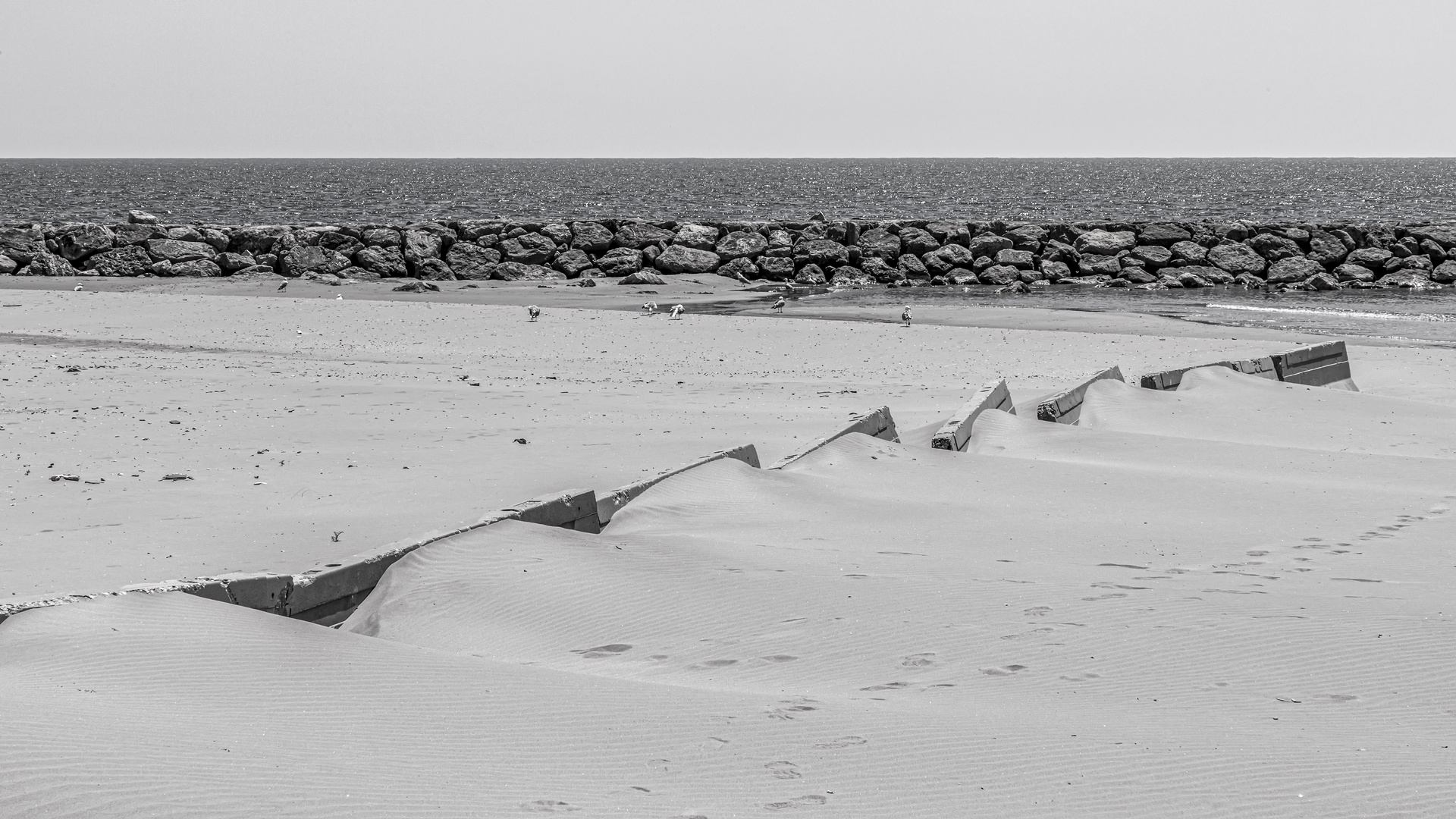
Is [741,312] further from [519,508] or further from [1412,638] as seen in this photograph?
[1412,638]

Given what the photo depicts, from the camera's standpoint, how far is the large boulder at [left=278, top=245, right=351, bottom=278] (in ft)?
84.0

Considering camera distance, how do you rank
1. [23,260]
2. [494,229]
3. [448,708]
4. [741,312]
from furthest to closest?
[494,229], [23,260], [741,312], [448,708]

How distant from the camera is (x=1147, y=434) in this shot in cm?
885

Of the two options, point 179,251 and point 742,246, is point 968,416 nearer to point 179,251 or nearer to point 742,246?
point 742,246

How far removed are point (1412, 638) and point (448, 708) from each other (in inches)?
119

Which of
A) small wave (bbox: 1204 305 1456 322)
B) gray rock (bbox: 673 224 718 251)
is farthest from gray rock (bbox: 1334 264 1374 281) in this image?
gray rock (bbox: 673 224 718 251)

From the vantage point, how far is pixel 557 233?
28422 millimetres

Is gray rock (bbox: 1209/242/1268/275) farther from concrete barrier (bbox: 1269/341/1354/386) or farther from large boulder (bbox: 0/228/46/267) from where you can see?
large boulder (bbox: 0/228/46/267)

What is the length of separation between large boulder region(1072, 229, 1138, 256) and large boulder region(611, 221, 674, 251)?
28.3 ft

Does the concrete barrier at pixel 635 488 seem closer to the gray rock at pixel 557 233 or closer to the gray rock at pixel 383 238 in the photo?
the gray rock at pixel 383 238

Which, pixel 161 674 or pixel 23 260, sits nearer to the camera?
pixel 161 674

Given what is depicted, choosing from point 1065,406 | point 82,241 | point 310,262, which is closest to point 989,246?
point 310,262

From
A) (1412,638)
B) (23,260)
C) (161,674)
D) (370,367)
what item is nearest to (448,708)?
(161,674)

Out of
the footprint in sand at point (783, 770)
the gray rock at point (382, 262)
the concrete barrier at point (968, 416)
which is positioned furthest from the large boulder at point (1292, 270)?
the footprint in sand at point (783, 770)
